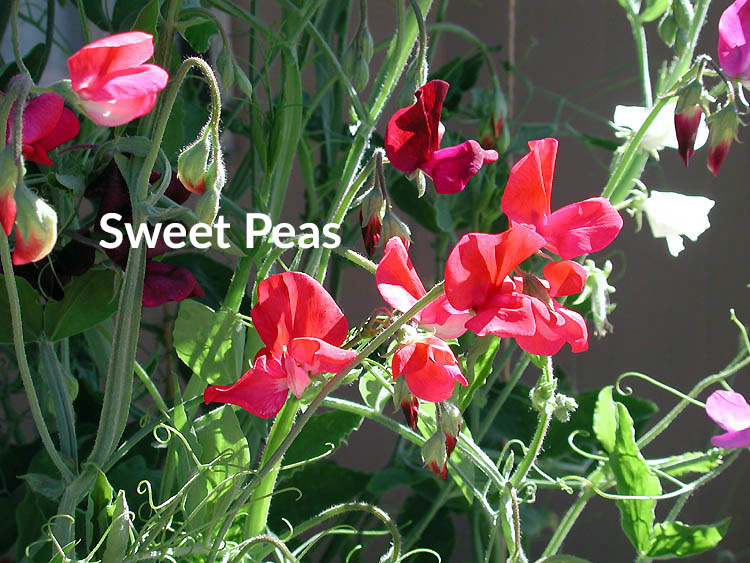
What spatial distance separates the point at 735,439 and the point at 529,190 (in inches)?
11.0

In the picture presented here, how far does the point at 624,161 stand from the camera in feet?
2.11

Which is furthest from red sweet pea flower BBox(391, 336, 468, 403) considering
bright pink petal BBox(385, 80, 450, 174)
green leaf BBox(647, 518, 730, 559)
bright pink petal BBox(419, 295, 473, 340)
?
green leaf BBox(647, 518, 730, 559)

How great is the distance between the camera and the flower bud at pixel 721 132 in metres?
0.54

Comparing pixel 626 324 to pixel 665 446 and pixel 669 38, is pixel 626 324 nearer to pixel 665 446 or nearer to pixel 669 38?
pixel 665 446

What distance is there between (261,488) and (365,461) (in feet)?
2.95

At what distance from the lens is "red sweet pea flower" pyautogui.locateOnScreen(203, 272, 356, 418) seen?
17.5 inches

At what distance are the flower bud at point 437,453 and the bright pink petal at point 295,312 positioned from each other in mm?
80

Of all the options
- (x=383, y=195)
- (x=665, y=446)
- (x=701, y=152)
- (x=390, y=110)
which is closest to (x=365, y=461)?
(x=665, y=446)

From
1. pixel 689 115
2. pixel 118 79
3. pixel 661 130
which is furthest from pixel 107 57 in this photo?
pixel 661 130

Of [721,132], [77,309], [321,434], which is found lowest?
[321,434]

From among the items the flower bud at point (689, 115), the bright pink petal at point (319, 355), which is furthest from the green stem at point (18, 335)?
the flower bud at point (689, 115)

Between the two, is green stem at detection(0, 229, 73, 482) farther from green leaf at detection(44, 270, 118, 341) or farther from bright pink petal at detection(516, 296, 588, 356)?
bright pink petal at detection(516, 296, 588, 356)

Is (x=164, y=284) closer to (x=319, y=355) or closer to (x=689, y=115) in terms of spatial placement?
(x=319, y=355)

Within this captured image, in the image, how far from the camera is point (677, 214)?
2.28 feet
